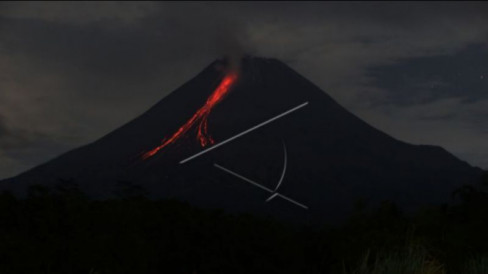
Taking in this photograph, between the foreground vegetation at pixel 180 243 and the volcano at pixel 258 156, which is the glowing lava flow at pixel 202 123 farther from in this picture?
the foreground vegetation at pixel 180 243

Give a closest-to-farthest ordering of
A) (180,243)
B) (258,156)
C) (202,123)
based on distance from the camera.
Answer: (180,243)
(258,156)
(202,123)

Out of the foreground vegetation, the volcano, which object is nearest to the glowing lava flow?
the volcano

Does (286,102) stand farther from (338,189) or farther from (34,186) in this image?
(34,186)

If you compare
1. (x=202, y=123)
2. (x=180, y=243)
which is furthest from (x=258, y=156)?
(x=180, y=243)

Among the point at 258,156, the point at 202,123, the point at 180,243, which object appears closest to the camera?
the point at 180,243

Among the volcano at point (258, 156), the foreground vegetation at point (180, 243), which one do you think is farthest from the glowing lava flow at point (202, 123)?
the foreground vegetation at point (180, 243)

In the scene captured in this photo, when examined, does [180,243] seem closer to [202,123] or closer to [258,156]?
[258,156]

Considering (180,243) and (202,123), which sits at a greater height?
(202,123)
